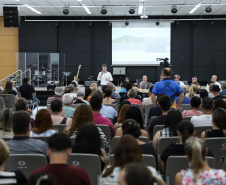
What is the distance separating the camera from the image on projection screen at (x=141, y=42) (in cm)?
1950

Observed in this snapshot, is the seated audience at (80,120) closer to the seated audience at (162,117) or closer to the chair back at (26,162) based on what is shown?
the seated audience at (162,117)

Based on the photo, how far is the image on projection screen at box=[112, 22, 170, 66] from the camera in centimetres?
1950

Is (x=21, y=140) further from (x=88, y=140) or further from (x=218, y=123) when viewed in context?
(x=218, y=123)

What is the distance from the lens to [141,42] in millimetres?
19625

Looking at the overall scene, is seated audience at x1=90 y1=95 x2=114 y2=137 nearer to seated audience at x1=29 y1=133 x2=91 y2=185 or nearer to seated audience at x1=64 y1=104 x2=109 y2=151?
seated audience at x1=64 y1=104 x2=109 y2=151

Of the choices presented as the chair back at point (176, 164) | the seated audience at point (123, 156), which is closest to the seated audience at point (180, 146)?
the chair back at point (176, 164)

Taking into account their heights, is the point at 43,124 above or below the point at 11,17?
below

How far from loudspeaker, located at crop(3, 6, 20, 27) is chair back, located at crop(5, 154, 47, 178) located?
1180 cm

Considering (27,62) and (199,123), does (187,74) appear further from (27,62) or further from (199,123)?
(199,123)

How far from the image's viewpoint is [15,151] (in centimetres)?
351

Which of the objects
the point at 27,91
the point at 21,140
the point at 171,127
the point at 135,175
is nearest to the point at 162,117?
the point at 171,127

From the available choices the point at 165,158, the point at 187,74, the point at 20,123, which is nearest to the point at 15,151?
the point at 20,123

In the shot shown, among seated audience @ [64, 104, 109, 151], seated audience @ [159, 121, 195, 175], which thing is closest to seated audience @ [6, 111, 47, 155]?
seated audience @ [64, 104, 109, 151]

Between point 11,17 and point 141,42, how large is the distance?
→ 7.80 m
